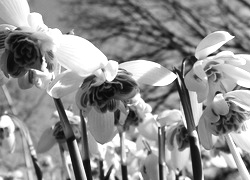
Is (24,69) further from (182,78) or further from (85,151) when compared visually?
(182,78)

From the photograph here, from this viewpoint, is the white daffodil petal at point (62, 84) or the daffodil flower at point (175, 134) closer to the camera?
the white daffodil petal at point (62, 84)

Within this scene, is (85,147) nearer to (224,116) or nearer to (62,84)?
(62,84)

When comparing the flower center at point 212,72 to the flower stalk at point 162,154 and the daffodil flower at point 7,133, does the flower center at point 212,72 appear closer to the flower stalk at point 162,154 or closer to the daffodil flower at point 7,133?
the flower stalk at point 162,154

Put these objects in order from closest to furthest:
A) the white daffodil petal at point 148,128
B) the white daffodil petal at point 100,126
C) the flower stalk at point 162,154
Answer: the white daffodil petal at point 100,126 < the flower stalk at point 162,154 < the white daffodil petal at point 148,128

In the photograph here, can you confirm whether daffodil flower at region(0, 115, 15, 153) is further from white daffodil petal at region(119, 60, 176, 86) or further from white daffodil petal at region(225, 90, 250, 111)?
white daffodil petal at region(225, 90, 250, 111)

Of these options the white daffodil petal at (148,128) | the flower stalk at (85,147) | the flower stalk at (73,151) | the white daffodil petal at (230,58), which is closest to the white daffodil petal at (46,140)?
the white daffodil petal at (148,128)

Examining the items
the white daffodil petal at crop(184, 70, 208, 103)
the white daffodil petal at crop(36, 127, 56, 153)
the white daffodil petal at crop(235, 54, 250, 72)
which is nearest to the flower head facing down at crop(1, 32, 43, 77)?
the white daffodil petal at crop(184, 70, 208, 103)

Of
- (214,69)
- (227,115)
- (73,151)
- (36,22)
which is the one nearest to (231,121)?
(227,115)

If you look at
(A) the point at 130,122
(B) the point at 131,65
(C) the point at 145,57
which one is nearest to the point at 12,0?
(B) the point at 131,65
